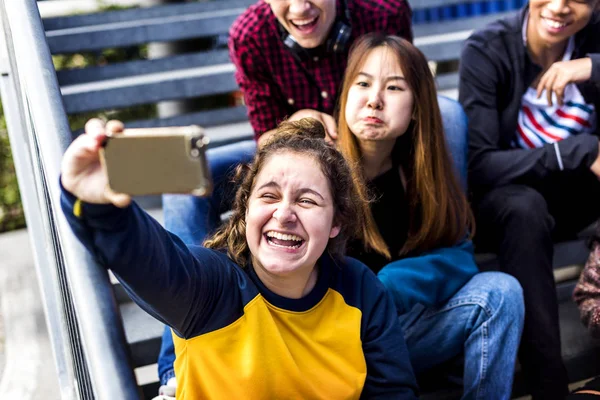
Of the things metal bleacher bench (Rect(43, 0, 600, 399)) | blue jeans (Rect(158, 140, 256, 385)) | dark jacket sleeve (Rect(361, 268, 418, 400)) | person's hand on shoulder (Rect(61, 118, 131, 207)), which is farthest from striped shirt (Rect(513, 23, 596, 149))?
person's hand on shoulder (Rect(61, 118, 131, 207))

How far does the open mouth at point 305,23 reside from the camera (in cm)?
221

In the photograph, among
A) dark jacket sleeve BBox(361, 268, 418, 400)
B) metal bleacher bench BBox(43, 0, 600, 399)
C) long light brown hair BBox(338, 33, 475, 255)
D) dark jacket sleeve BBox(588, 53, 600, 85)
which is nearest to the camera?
dark jacket sleeve BBox(361, 268, 418, 400)

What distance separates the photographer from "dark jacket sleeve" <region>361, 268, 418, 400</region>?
5.28ft

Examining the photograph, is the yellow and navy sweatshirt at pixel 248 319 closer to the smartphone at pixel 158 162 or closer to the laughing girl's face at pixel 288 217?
the laughing girl's face at pixel 288 217

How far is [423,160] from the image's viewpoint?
2021 mm

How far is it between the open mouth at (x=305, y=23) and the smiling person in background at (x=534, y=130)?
489 millimetres

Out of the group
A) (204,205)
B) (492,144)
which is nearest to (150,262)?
(204,205)

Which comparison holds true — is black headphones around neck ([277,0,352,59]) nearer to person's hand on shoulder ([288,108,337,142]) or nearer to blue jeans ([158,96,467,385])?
person's hand on shoulder ([288,108,337,142])

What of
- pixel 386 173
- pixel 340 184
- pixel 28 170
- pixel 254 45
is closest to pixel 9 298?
pixel 28 170

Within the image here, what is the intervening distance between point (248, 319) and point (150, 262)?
1.19 feet

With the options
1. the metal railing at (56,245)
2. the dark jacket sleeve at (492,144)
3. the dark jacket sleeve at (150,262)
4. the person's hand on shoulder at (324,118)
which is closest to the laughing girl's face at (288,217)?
the dark jacket sleeve at (150,262)

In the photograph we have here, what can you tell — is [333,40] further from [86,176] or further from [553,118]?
[86,176]

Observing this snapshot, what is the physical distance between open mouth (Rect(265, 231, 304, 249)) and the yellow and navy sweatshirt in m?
0.08

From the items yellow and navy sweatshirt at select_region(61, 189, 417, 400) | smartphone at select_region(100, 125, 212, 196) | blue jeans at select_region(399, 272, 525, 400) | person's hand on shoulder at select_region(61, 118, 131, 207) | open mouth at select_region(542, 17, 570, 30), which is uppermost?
smartphone at select_region(100, 125, 212, 196)
